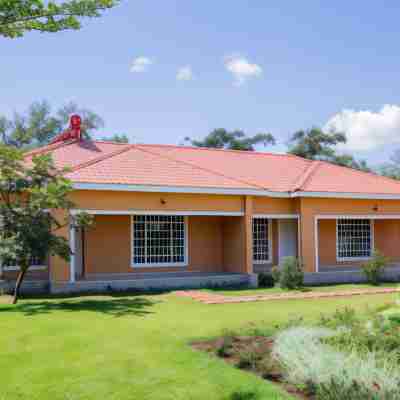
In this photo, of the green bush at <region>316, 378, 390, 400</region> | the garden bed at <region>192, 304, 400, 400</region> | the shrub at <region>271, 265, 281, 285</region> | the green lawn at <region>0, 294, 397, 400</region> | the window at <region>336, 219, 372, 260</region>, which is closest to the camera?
the green bush at <region>316, 378, 390, 400</region>

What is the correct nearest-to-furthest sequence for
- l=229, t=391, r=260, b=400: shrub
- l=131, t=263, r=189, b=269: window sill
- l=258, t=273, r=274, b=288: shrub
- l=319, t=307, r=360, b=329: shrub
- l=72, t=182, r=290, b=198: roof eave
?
1. l=229, t=391, r=260, b=400: shrub
2. l=319, t=307, r=360, b=329: shrub
3. l=72, t=182, r=290, b=198: roof eave
4. l=258, t=273, r=274, b=288: shrub
5. l=131, t=263, r=189, b=269: window sill

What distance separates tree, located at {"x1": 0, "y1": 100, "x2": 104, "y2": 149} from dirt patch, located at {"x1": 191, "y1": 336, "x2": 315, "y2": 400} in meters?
38.7

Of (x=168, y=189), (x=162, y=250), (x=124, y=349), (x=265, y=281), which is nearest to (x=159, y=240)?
(x=162, y=250)

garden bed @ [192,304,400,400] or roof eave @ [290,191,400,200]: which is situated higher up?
roof eave @ [290,191,400,200]

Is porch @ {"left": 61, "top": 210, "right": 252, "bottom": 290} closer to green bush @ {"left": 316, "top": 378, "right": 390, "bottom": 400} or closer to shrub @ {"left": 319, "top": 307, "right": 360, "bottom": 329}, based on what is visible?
shrub @ {"left": 319, "top": 307, "right": 360, "bottom": 329}

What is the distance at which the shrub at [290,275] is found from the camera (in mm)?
15805

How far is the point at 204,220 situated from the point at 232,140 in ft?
85.7

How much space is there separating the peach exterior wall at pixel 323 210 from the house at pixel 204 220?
4 centimetres

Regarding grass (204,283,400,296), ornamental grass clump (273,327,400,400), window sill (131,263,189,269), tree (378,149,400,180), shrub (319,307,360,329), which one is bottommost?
grass (204,283,400,296)

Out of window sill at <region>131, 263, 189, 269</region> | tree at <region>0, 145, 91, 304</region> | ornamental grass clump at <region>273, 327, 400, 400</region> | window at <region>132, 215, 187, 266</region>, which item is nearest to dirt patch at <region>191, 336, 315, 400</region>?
ornamental grass clump at <region>273, 327, 400, 400</region>

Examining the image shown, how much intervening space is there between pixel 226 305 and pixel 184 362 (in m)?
5.65

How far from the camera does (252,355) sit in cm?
679

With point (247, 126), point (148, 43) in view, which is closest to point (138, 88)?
point (148, 43)

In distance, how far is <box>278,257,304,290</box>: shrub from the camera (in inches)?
622
